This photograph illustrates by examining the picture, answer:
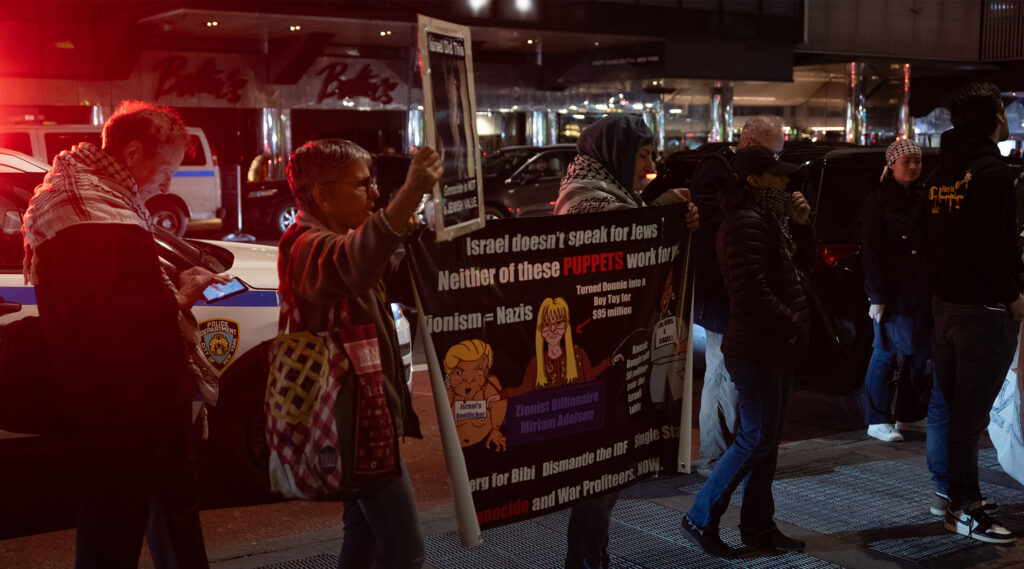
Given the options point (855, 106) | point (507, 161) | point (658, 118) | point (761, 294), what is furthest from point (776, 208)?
point (855, 106)

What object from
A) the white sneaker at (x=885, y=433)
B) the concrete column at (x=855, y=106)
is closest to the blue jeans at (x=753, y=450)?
the white sneaker at (x=885, y=433)

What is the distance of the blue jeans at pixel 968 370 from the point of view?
197 inches

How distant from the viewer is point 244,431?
18.3 feet

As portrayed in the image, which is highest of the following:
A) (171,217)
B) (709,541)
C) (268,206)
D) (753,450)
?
(268,206)

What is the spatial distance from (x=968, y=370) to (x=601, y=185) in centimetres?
209

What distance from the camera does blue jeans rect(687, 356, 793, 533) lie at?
15.3 ft

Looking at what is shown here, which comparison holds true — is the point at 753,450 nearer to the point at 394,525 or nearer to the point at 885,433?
the point at 394,525

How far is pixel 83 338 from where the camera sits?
128 inches

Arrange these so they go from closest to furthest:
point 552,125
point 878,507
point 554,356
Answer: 1. point 554,356
2. point 878,507
3. point 552,125

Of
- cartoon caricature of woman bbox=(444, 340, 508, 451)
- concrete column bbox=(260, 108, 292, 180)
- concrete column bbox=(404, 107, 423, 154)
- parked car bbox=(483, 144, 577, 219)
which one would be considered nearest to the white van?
parked car bbox=(483, 144, 577, 219)

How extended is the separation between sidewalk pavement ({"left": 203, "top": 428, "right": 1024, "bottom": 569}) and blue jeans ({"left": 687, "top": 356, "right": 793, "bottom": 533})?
7.0 inches

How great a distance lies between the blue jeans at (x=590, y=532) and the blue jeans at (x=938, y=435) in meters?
2.09

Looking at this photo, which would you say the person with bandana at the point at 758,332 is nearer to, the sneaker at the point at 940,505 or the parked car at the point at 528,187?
the sneaker at the point at 940,505

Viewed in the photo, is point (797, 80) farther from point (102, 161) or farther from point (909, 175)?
point (102, 161)
